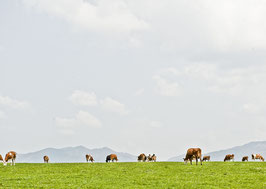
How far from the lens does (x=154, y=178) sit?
31.1 metres

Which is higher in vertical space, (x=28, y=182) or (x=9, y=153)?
(x=9, y=153)

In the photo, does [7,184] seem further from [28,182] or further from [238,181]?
[238,181]

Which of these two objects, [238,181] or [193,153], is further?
[193,153]

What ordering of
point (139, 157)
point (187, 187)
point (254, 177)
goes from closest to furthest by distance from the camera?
point (187, 187) → point (254, 177) → point (139, 157)

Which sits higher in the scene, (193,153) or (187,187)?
A: (193,153)

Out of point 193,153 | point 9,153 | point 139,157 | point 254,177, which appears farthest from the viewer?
point 139,157

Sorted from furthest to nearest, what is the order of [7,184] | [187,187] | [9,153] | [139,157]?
[139,157] → [9,153] → [7,184] → [187,187]

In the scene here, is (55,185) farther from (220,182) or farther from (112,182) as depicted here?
(220,182)

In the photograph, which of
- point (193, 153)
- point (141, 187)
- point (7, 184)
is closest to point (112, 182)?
point (141, 187)

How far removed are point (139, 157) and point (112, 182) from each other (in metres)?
42.5

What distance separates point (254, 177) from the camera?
3097 centimetres

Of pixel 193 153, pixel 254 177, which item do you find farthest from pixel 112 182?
pixel 193 153

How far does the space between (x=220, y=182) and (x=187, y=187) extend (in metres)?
3.88

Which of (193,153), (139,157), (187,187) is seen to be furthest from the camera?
(139,157)
